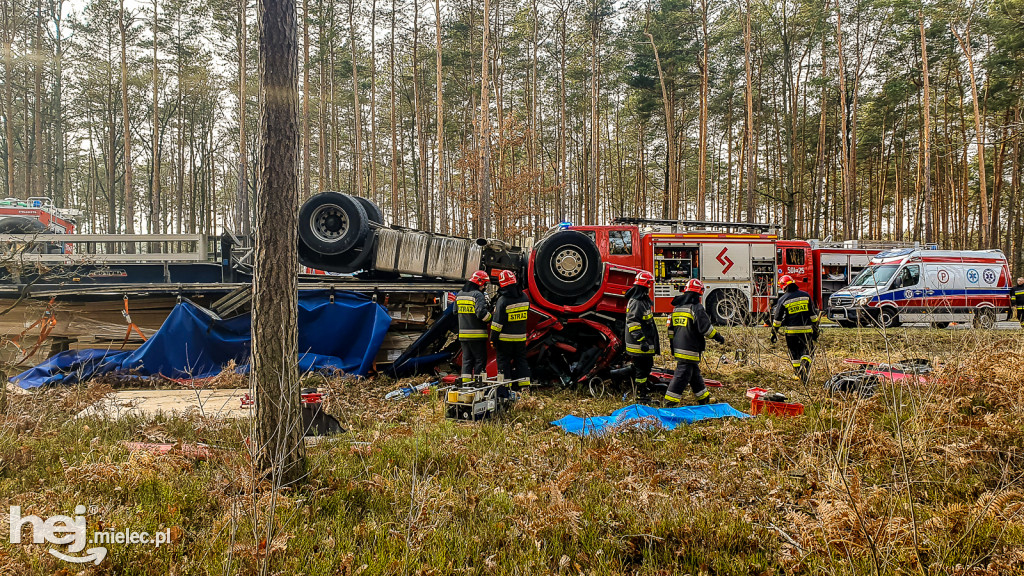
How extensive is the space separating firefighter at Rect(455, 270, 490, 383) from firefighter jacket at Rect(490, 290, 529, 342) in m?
0.16

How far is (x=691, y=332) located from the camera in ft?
19.3

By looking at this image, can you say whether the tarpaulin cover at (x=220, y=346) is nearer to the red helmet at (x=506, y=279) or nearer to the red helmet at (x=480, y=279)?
the red helmet at (x=480, y=279)

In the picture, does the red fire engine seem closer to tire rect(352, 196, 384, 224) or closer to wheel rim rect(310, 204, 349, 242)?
tire rect(352, 196, 384, 224)

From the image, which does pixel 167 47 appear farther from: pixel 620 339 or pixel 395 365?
pixel 620 339

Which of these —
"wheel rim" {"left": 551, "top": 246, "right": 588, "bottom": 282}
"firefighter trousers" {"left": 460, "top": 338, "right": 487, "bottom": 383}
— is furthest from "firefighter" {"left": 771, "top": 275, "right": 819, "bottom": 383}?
"firefighter trousers" {"left": 460, "top": 338, "right": 487, "bottom": 383}

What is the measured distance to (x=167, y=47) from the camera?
69.5ft

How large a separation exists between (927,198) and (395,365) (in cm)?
1932

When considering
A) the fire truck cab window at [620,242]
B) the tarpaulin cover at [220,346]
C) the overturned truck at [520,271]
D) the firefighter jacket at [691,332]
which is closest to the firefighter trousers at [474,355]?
the overturned truck at [520,271]

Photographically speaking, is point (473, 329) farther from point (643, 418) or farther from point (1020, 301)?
point (1020, 301)

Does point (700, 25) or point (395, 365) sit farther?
point (700, 25)

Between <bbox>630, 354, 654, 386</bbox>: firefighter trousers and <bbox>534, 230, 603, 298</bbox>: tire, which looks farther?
<bbox>534, 230, 603, 298</bbox>: tire

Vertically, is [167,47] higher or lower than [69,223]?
higher

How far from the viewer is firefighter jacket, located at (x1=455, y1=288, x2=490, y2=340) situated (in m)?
6.69

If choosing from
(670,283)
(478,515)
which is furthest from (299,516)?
(670,283)
